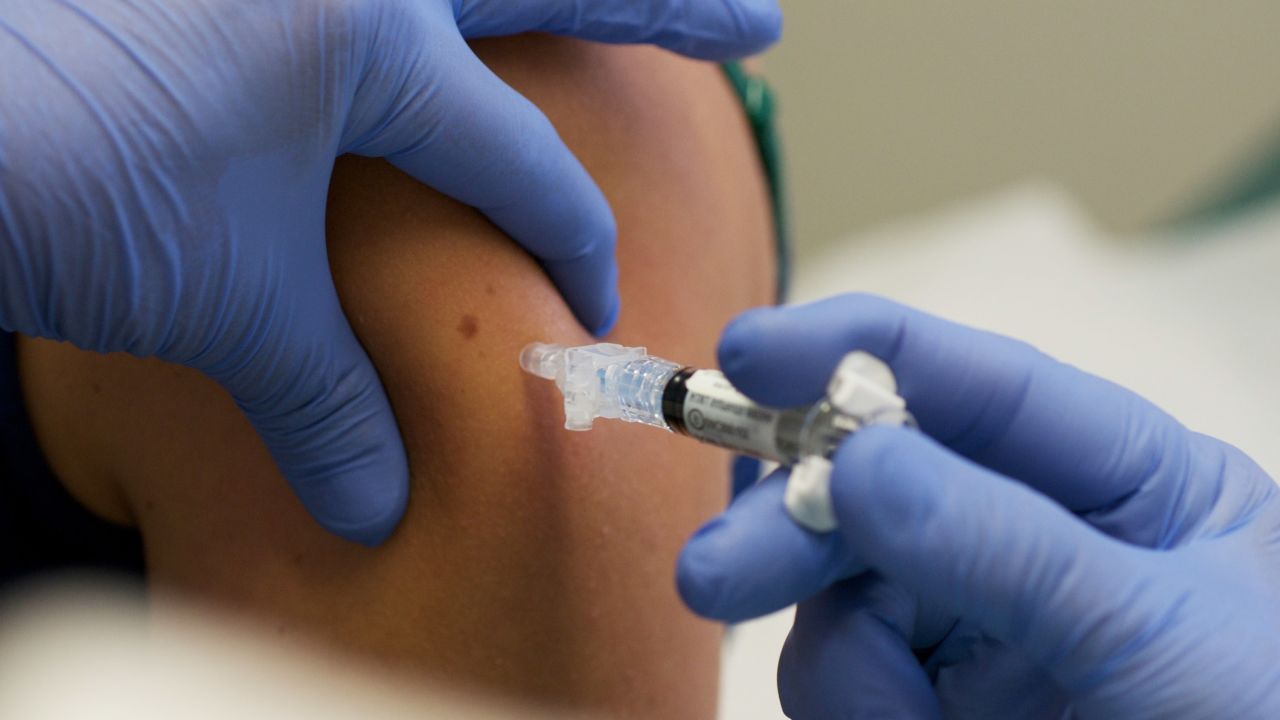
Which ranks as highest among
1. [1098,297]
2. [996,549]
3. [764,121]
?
[764,121]

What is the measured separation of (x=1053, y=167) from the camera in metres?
2.36

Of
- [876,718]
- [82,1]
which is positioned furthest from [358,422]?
[876,718]

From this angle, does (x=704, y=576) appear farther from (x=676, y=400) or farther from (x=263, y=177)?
(x=263, y=177)

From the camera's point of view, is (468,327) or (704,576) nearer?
(704,576)

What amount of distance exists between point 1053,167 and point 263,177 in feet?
6.80

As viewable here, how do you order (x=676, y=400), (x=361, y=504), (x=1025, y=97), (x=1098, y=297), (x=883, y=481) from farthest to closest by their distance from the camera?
(x=1025, y=97) → (x=1098, y=297) → (x=361, y=504) → (x=676, y=400) → (x=883, y=481)

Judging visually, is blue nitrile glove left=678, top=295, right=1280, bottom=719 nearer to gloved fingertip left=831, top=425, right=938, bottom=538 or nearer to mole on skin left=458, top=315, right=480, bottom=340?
gloved fingertip left=831, top=425, right=938, bottom=538

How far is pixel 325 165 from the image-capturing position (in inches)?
30.4

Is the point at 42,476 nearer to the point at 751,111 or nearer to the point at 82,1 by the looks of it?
the point at 82,1

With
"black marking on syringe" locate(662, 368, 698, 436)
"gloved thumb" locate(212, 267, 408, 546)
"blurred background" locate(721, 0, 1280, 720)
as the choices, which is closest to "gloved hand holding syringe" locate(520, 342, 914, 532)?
"black marking on syringe" locate(662, 368, 698, 436)

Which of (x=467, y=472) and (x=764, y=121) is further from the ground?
(x=764, y=121)

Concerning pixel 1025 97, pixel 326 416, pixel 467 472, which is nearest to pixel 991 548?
pixel 467 472

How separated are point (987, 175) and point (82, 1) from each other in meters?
2.10

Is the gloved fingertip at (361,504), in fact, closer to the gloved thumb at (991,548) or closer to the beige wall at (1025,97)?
the gloved thumb at (991,548)
